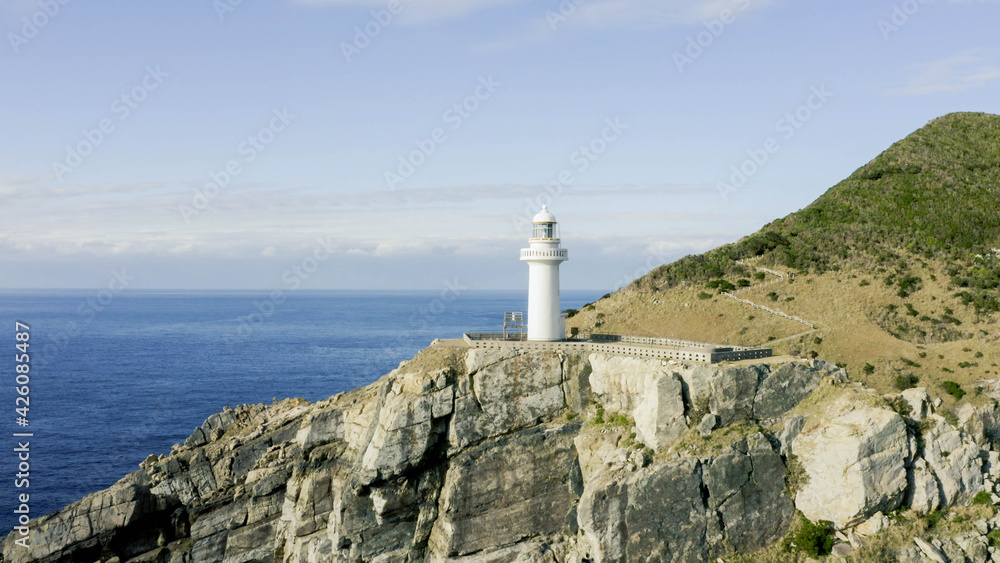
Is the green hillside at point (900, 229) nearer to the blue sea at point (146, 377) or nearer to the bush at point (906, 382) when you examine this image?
the bush at point (906, 382)

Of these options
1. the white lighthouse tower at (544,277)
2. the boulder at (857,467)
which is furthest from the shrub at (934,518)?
the white lighthouse tower at (544,277)

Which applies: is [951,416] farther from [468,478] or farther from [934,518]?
[468,478]

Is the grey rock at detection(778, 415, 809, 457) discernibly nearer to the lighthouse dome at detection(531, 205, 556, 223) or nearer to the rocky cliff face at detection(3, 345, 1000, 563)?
the rocky cliff face at detection(3, 345, 1000, 563)

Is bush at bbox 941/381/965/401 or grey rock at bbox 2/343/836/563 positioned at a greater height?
bush at bbox 941/381/965/401

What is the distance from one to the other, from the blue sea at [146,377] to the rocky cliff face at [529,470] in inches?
485

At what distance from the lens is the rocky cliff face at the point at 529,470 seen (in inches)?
1332

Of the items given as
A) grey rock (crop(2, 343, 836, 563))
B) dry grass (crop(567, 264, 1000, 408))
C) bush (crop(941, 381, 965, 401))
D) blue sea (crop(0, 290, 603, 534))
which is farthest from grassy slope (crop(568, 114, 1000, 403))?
blue sea (crop(0, 290, 603, 534))

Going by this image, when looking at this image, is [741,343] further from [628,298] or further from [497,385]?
[497,385]

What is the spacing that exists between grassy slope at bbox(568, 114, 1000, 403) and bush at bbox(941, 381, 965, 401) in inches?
21.5

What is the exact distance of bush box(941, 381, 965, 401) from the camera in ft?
148

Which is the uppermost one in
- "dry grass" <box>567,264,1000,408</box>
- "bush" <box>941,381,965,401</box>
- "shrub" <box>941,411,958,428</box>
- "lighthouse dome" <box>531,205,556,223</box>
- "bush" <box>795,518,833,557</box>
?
"lighthouse dome" <box>531,205,556,223</box>

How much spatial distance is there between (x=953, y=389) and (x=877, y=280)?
63.1 feet

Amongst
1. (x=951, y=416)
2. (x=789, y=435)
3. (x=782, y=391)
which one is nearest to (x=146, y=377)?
(x=782, y=391)

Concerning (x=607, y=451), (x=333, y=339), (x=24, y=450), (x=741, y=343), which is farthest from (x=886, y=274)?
(x=333, y=339)
